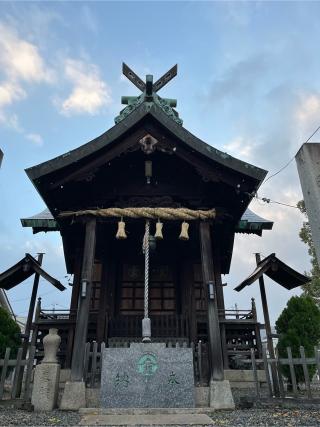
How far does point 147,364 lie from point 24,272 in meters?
6.77

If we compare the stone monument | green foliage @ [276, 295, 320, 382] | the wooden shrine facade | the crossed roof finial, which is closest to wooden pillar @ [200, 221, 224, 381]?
the wooden shrine facade

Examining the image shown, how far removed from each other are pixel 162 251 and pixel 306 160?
8.73m

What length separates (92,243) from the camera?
933 centimetres

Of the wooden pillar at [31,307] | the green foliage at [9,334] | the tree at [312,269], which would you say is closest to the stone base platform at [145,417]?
the green foliage at [9,334]

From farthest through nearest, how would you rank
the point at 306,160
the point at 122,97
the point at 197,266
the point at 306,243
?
1. the point at 306,243
2. the point at 122,97
3. the point at 197,266
4. the point at 306,160

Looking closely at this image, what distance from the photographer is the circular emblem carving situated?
7234 millimetres

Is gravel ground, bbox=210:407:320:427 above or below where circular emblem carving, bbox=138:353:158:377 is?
below

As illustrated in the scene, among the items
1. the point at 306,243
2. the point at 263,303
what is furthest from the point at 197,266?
the point at 306,243

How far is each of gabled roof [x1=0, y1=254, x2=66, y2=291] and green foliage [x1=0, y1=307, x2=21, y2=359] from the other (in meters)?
1.24

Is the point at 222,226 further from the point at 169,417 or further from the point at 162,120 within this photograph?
the point at 169,417

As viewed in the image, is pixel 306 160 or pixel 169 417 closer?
pixel 306 160

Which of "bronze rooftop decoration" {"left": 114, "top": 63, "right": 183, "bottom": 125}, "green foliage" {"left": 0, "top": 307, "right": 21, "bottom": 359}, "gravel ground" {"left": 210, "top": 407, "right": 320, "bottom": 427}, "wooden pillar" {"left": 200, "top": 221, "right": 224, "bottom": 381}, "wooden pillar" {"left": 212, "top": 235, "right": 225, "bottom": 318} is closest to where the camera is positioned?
"gravel ground" {"left": 210, "top": 407, "right": 320, "bottom": 427}

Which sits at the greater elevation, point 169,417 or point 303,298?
point 303,298

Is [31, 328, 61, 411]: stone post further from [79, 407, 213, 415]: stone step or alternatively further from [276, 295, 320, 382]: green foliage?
[276, 295, 320, 382]: green foliage
